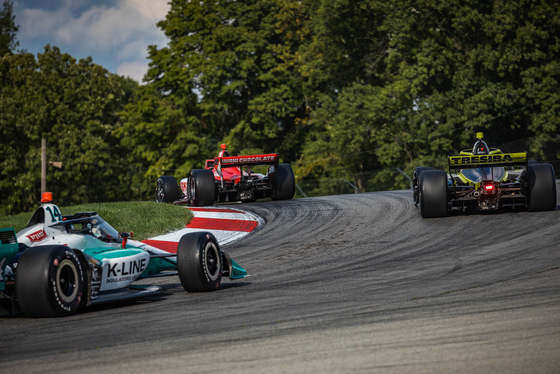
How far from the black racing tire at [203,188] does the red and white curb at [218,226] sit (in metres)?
0.88

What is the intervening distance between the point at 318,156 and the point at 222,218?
2506cm

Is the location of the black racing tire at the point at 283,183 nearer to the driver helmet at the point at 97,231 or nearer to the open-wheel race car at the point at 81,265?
the open-wheel race car at the point at 81,265

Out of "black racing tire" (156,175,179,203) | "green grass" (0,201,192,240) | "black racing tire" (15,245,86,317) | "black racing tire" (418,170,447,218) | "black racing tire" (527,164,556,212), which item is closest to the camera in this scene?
"black racing tire" (15,245,86,317)

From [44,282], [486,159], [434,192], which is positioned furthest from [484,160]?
[44,282]

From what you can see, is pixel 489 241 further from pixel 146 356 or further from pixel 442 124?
pixel 442 124

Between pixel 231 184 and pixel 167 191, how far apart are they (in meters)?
2.05

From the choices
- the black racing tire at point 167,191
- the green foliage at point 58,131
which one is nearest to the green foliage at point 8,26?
the green foliage at point 58,131

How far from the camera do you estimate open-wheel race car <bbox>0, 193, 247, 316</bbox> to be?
23.6ft

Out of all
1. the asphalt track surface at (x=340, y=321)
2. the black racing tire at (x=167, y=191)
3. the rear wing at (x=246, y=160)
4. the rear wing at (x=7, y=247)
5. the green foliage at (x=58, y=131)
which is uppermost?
the green foliage at (x=58, y=131)

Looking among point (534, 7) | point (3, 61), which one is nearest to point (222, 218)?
point (534, 7)

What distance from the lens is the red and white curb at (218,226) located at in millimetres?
14891

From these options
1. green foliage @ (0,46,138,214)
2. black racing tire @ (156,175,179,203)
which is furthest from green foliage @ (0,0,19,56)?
black racing tire @ (156,175,179,203)

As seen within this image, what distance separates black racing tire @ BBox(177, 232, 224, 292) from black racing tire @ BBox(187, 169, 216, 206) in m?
12.6

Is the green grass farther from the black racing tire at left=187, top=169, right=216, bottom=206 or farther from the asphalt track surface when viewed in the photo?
the asphalt track surface
